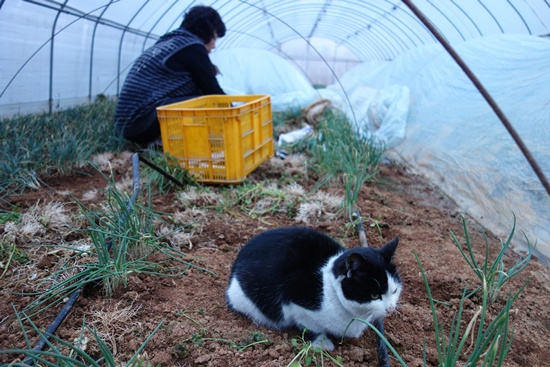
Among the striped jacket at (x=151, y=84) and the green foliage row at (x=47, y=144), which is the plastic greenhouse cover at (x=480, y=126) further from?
the green foliage row at (x=47, y=144)

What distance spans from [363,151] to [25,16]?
3969 millimetres

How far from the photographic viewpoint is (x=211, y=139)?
327 centimetres

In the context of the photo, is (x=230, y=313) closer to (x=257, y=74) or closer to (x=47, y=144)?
(x=47, y=144)

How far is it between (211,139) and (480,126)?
2486 mm

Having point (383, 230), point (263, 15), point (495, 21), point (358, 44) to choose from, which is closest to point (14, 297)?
point (383, 230)

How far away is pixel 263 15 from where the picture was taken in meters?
10.6

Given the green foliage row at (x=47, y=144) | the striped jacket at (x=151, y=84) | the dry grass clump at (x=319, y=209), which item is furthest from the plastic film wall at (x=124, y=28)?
the dry grass clump at (x=319, y=209)

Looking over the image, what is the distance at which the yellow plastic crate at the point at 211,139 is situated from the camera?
318 cm

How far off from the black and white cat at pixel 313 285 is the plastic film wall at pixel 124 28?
2.13 metres

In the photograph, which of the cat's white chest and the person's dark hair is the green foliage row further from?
the cat's white chest

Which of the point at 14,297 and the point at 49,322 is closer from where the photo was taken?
the point at 49,322

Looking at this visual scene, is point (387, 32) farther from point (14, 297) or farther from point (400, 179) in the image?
point (14, 297)

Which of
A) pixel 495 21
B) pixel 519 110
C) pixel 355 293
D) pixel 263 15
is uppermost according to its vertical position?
pixel 263 15

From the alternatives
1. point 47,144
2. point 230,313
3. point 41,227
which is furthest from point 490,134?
point 47,144
